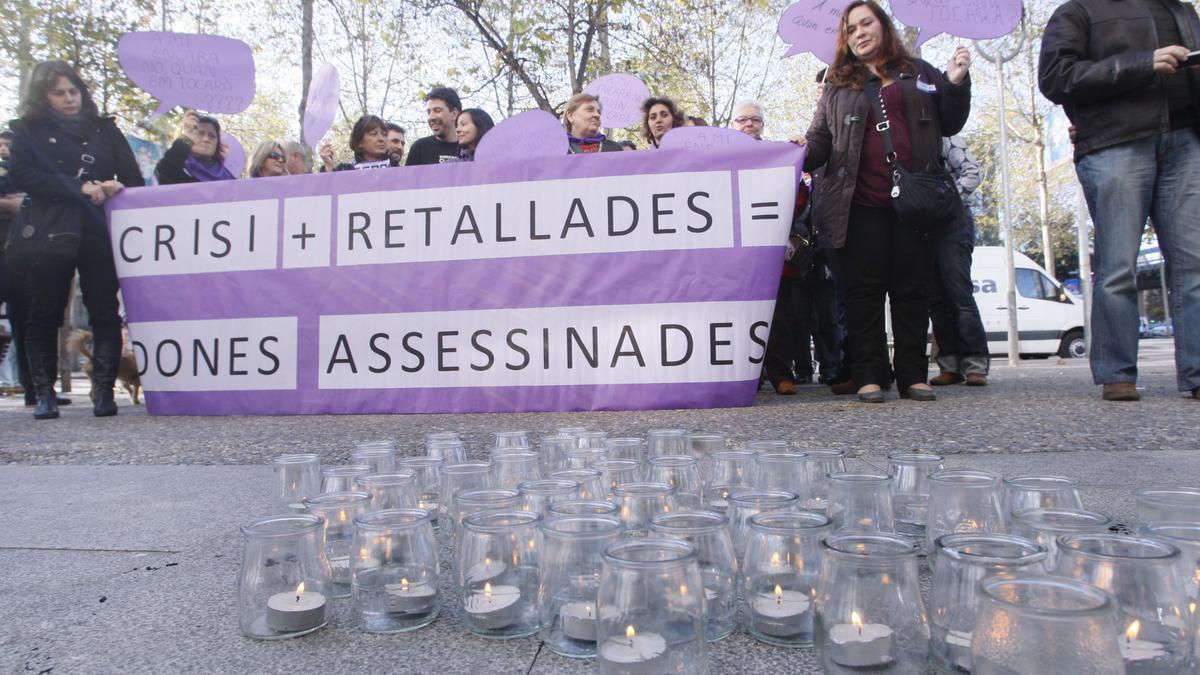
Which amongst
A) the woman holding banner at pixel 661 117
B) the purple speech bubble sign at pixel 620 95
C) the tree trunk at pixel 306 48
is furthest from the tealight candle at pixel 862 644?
the tree trunk at pixel 306 48

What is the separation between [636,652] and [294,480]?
1216 mm

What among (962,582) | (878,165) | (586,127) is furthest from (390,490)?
(586,127)

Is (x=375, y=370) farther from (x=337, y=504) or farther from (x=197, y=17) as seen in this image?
(x=197, y=17)

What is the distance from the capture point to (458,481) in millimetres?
1780

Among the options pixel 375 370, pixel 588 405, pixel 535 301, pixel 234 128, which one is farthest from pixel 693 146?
pixel 234 128

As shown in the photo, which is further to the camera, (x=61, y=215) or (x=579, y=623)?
(x=61, y=215)

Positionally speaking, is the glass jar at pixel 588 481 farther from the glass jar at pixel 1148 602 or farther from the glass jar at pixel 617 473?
the glass jar at pixel 1148 602

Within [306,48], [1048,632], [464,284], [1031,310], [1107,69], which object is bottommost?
[1048,632]

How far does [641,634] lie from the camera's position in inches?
40.4

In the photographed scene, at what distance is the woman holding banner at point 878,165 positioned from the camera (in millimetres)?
3752

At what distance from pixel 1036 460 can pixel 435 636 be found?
2092 mm

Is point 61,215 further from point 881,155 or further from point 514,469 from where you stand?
point 881,155

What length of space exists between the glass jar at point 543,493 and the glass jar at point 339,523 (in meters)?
0.32

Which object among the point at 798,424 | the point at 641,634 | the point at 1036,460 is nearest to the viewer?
the point at 641,634
